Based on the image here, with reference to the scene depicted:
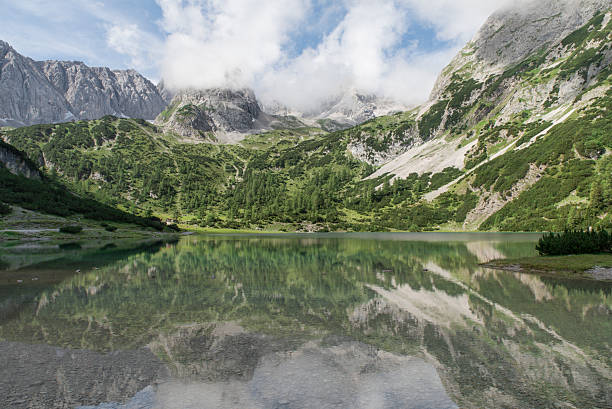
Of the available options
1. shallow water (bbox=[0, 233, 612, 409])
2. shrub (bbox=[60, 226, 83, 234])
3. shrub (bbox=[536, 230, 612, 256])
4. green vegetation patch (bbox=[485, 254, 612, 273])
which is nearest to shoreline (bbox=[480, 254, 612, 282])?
green vegetation patch (bbox=[485, 254, 612, 273])

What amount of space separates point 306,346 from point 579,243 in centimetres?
A: 3949

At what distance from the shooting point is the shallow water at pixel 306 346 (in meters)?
9.74

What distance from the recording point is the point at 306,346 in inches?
542

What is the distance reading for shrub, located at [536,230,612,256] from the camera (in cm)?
3781

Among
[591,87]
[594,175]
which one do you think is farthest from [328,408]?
[591,87]

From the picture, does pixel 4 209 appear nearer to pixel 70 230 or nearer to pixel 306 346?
A: pixel 70 230

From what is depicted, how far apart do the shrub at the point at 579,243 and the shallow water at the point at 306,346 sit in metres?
13.8

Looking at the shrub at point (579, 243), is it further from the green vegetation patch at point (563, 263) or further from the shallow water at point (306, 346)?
the shallow water at point (306, 346)

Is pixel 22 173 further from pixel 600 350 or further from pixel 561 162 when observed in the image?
pixel 561 162

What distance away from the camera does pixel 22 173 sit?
147125mm

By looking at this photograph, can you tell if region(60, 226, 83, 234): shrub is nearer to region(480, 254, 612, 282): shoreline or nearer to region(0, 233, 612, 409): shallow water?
region(0, 233, 612, 409): shallow water

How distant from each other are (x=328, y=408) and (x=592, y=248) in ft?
140

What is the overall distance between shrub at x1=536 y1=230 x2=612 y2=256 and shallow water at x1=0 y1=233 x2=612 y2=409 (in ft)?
45.2

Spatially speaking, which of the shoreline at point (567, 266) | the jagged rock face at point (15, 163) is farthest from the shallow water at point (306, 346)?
the jagged rock face at point (15, 163)
